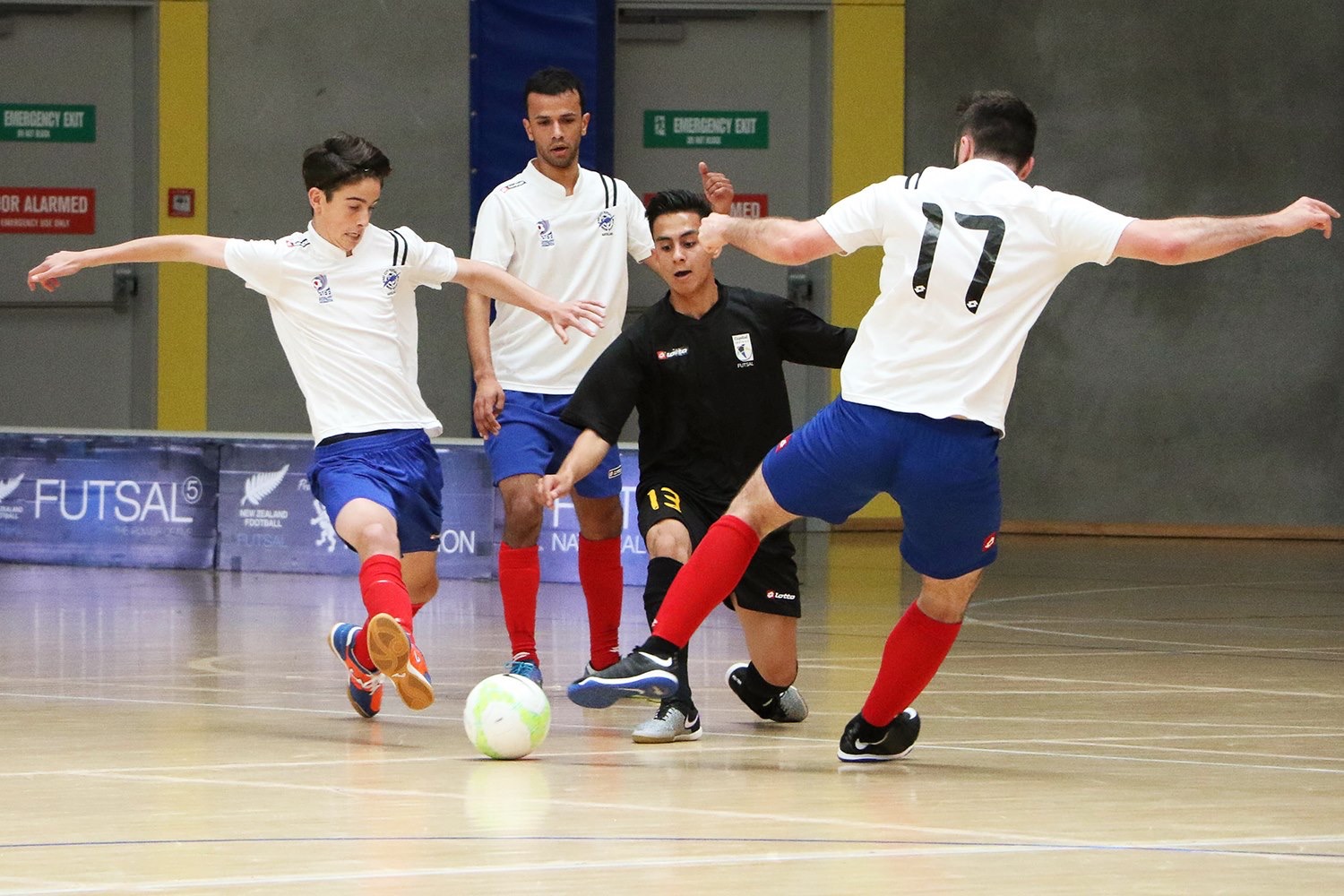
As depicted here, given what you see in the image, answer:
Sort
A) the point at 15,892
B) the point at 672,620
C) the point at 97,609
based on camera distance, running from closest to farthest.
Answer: the point at 15,892 → the point at 672,620 → the point at 97,609

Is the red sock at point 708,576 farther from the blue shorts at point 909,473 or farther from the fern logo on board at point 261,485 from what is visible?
the fern logo on board at point 261,485

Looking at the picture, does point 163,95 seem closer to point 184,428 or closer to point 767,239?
point 184,428

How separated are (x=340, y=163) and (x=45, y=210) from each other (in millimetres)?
9981

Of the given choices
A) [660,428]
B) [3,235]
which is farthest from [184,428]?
[660,428]

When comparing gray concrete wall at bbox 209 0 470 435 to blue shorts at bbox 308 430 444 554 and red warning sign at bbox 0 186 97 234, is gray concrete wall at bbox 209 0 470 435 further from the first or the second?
blue shorts at bbox 308 430 444 554

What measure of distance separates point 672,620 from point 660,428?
120 centimetres

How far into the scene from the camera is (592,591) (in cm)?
699

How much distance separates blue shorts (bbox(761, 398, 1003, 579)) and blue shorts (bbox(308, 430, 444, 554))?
1548 millimetres

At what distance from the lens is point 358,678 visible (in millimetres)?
5914

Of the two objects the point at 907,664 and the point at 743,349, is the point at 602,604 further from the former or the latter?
the point at 907,664

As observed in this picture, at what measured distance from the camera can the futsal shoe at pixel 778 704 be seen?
5.98 m

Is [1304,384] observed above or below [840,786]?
above

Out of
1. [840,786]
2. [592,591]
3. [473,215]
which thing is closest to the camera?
[840,786]

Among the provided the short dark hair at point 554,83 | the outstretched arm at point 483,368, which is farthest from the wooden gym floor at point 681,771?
the short dark hair at point 554,83
